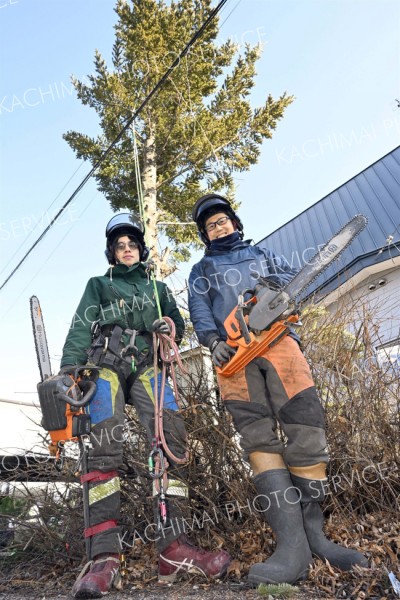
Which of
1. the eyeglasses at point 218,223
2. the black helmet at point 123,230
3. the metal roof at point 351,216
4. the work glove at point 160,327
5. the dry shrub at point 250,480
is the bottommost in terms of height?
the dry shrub at point 250,480

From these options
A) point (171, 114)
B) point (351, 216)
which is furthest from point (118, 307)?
point (351, 216)

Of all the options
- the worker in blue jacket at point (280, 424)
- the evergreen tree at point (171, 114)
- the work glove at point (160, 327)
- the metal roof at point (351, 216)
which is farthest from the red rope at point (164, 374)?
the metal roof at point (351, 216)

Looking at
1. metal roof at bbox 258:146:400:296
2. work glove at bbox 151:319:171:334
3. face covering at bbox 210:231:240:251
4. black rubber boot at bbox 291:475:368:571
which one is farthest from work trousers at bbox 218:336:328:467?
metal roof at bbox 258:146:400:296

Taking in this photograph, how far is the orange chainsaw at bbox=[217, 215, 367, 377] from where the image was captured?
229cm

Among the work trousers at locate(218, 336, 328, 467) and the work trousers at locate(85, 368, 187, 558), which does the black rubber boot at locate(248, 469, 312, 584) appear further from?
the work trousers at locate(85, 368, 187, 558)

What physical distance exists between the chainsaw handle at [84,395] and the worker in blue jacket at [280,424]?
2.52 ft

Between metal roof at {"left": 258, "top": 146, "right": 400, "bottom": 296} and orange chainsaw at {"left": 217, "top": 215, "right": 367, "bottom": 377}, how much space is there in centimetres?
754

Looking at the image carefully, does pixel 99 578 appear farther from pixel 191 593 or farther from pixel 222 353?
pixel 222 353

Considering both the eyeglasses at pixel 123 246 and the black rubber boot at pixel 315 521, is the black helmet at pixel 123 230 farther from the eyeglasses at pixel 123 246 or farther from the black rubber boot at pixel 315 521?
the black rubber boot at pixel 315 521

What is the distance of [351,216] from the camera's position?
12.5 meters

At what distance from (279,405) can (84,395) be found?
4.01ft

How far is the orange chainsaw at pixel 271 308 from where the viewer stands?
2.29 meters

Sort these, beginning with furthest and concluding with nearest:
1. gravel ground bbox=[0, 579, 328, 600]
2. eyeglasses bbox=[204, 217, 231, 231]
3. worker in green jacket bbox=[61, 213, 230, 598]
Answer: eyeglasses bbox=[204, 217, 231, 231] < worker in green jacket bbox=[61, 213, 230, 598] < gravel ground bbox=[0, 579, 328, 600]

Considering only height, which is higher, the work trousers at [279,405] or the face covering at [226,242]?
the face covering at [226,242]
